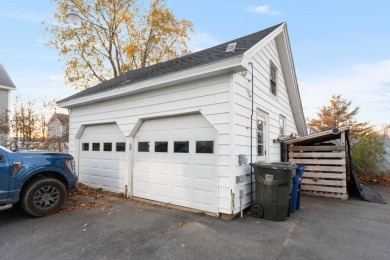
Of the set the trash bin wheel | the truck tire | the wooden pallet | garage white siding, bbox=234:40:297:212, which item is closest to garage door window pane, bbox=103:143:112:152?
the truck tire

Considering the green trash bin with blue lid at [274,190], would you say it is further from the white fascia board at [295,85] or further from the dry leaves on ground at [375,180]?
the dry leaves on ground at [375,180]

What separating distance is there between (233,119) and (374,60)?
40.9 ft

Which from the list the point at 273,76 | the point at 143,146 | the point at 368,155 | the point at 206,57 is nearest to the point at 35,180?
the point at 143,146

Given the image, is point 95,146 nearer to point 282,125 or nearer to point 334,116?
point 282,125

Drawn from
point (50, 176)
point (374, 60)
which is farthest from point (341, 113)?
point (50, 176)

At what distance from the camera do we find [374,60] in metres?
12.0

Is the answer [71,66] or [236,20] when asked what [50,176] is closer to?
[236,20]

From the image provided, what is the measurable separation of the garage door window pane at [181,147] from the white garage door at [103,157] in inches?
81.4

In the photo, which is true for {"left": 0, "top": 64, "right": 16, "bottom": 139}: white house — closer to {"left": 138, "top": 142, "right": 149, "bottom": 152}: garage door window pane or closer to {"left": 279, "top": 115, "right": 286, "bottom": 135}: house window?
{"left": 138, "top": 142, "right": 149, "bottom": 152}: garage door window pane

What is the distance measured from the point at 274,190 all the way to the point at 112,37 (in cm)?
1660

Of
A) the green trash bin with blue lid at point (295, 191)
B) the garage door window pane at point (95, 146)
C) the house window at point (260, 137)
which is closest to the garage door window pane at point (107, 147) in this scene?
the garage door window pane at point (95, 146)

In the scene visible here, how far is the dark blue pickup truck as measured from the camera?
14.2ft

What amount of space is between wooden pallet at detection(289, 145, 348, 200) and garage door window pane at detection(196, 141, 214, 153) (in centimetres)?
388

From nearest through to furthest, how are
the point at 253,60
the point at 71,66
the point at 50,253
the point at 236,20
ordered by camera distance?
the point at 50,253, the point at 253,60, the point at 236,20, the point at 71,66
